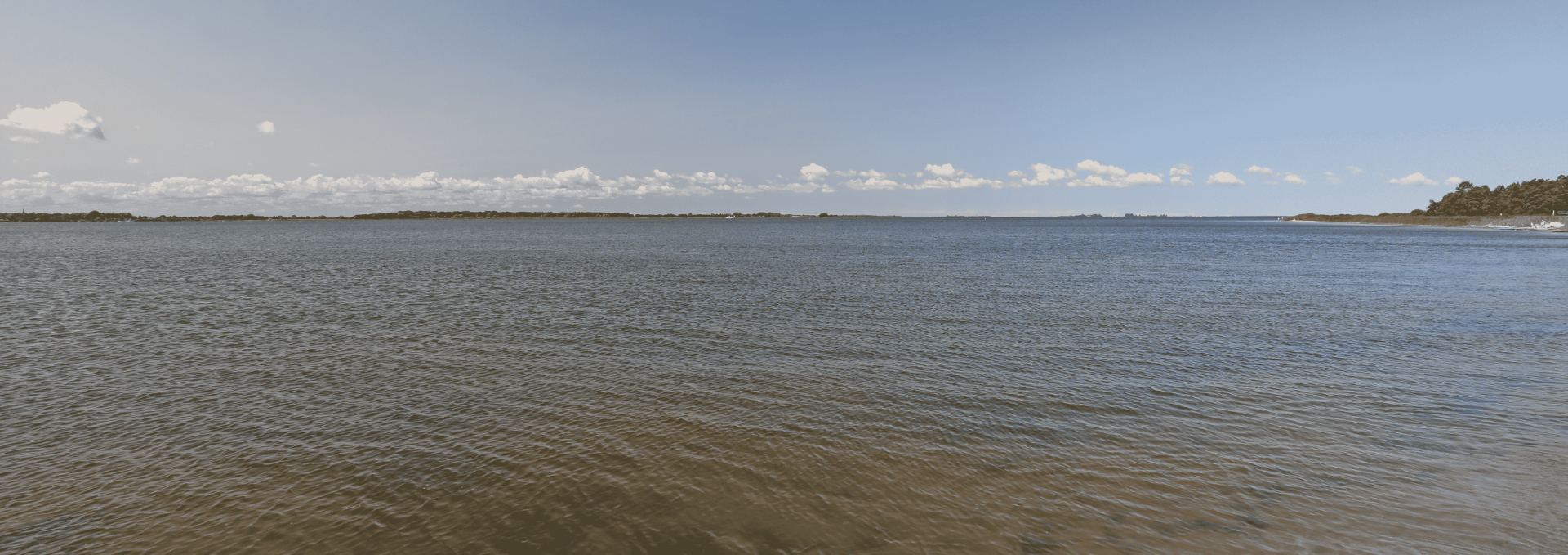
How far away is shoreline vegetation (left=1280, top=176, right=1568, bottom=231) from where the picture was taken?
147 meters

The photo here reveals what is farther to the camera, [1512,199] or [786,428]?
[1512,199]

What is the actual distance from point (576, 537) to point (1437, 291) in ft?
175

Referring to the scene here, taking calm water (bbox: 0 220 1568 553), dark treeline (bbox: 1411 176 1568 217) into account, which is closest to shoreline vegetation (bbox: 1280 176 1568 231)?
dark treeline (bbox: 1411 176 1568 217)

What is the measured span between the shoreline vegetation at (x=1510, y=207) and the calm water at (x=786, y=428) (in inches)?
7004

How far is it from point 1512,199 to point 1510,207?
2628 mm

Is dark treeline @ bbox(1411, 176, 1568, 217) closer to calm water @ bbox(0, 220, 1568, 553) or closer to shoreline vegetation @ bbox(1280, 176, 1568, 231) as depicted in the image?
shoreline vegetation @ bbox(1280, 176, 1568, 231)

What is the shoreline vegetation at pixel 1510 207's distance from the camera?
482ft

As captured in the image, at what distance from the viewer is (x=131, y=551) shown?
959cm

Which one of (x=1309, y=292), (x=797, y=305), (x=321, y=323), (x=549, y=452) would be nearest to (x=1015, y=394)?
(x=549, y=452)

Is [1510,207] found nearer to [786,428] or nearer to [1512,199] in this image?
[1512,199]

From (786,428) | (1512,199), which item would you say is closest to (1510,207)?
(1512,199)

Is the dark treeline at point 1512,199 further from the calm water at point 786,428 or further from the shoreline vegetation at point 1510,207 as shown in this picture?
the calm water at point 786,428

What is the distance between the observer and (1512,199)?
6826 inches

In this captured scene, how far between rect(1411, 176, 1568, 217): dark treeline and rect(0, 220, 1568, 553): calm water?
19909 centimetres
